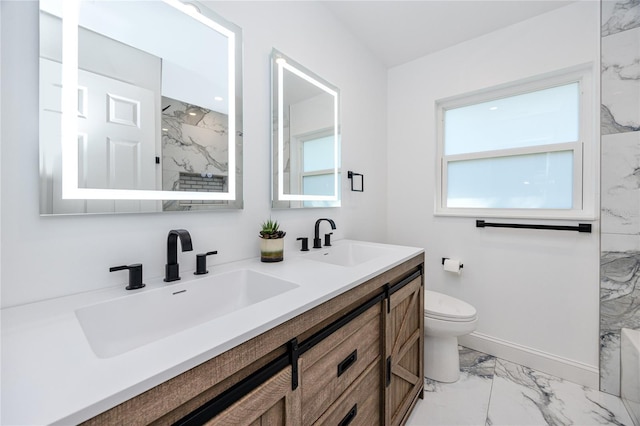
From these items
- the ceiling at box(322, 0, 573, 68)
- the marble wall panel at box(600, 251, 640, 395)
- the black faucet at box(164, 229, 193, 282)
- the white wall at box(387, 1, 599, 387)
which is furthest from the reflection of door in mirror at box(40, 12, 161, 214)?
the marble wall panel at box(600, 251, 640, 395)

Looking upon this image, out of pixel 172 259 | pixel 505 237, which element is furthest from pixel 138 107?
pixel 505 237

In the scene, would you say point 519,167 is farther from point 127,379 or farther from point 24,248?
point 24,248

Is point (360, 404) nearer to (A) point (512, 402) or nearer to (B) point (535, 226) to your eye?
(A) point (512, 402)

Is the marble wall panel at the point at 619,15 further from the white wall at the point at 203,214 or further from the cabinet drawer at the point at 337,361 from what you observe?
the cabinet drawer at the point at 337,361

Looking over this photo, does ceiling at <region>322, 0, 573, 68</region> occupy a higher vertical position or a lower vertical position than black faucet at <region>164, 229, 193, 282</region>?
higher

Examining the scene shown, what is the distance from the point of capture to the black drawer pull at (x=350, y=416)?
93cm

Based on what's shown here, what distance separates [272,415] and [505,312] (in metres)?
2.07

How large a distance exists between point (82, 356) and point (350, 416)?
0.87 m

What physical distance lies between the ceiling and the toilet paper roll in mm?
1785

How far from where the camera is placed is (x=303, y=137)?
1655mm

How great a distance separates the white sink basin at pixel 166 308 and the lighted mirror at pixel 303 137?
530 mm

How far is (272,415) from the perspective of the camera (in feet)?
2.15

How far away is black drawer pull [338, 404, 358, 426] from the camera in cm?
93

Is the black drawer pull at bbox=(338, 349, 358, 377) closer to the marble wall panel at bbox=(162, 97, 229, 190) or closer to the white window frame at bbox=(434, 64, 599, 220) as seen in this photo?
the marble wall panel at bbox=(162, 97, 229, 190)
